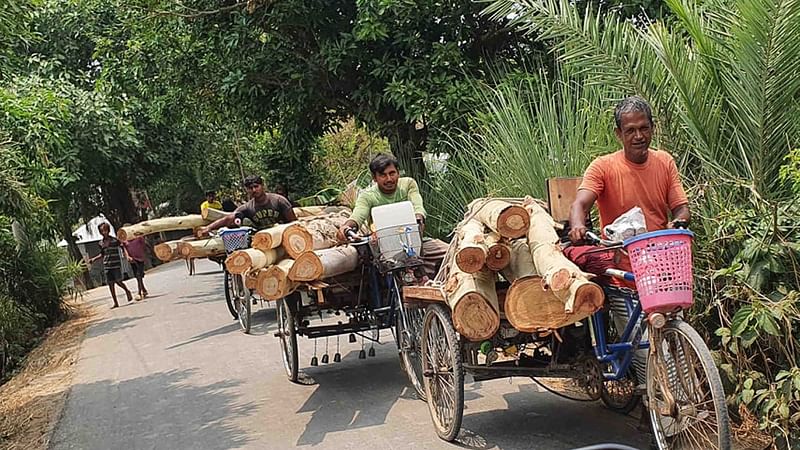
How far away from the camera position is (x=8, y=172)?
957cm

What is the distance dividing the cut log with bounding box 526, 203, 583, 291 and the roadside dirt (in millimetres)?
4755

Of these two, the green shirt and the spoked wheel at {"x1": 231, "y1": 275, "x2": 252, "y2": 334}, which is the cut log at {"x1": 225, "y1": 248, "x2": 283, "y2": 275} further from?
the spoked wheel at {"x1": 231, "y1": 275, "x2": 252, "y2": 334}

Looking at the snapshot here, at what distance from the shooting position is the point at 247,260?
6398 mm

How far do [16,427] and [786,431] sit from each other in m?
6.94

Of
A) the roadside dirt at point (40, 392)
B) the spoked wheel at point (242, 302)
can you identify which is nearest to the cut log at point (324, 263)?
the roadside dirt at point (40, 392)

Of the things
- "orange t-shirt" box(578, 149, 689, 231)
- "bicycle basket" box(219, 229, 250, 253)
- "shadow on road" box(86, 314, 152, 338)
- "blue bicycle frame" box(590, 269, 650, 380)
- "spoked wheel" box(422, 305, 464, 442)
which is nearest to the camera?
"blue bicycle frame" box(590, 269, 650, 380)

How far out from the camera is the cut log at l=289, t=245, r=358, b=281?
6.41 meters

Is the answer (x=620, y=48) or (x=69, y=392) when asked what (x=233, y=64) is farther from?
(x=620, y=48)

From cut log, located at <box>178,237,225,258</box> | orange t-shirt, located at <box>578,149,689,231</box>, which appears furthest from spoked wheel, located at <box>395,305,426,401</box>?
cut log, located at <box>178,237,225,258</box>

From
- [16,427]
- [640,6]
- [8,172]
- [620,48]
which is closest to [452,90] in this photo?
[640,6]

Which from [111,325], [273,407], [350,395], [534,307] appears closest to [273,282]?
[273,407]

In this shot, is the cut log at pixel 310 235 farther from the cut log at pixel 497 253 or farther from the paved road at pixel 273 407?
the cut log at pixel 497 253

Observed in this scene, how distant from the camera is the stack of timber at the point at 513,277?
4219 millimetres

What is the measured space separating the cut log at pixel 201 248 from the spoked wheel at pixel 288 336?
11.2ft
